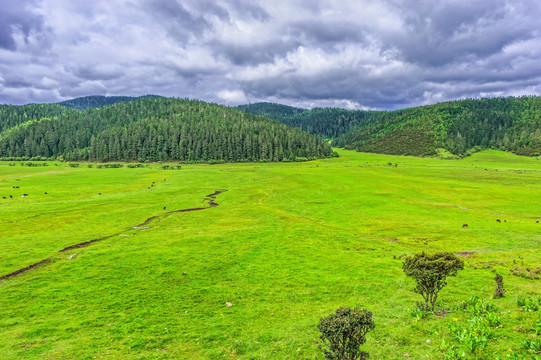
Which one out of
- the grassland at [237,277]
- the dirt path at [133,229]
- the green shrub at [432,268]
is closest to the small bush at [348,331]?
the grassland at [237,277]

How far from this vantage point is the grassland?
19.1 metres

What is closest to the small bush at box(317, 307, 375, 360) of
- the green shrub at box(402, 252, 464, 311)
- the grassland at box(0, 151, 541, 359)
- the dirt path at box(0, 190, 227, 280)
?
the grassland at box(0, 151, 541, 359)

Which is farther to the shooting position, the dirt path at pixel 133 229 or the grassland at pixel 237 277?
the dirt path at pixel 133 229

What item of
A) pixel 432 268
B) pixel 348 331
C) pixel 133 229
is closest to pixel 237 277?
pixel 348 331

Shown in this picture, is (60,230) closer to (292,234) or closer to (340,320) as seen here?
(292,234)

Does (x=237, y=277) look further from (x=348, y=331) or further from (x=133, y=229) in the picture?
(x=133, y=229)

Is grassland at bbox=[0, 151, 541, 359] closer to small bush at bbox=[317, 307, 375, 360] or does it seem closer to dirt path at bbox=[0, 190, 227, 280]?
dirt path at bbox=[0, 190, 227, 280]

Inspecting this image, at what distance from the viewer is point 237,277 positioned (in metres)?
31.3

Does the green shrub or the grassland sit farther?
the green shrub

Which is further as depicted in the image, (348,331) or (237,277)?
(237,277)

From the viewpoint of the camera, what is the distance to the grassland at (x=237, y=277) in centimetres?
1912

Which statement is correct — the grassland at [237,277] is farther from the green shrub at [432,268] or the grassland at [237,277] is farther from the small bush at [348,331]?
the small bush at [348,331]

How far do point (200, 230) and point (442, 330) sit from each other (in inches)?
1639

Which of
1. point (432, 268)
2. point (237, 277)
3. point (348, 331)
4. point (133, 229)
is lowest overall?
point (237, 277)
